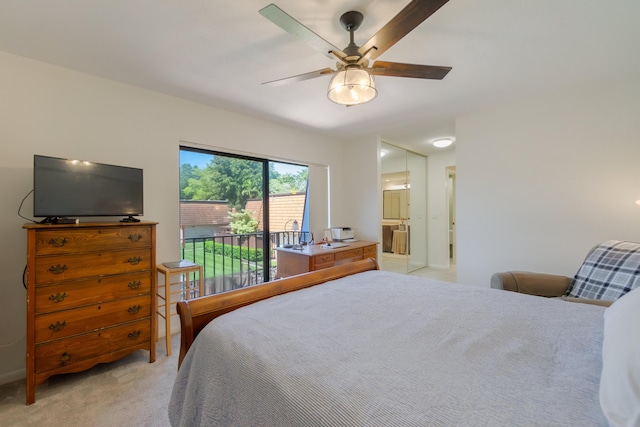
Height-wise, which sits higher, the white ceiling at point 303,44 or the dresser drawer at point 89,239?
the white ceiling at point 303,44

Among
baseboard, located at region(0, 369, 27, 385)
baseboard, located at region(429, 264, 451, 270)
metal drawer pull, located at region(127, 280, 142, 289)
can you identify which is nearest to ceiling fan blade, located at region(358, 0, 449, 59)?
metal drawer pull, located at region(127, 280, 142, 289)

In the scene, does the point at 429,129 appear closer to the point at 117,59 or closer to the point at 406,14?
the point at 406,14

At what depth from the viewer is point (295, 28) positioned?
54.7 inches

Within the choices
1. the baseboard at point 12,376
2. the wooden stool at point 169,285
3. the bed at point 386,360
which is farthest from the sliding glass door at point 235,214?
the bed at point 386,360

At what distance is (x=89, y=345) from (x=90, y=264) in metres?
0.61

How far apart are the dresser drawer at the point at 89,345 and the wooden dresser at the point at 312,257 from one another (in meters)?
1.59

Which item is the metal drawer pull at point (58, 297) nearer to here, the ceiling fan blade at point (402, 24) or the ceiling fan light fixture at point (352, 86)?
the ceiling fan light fixture at point (352, 86)

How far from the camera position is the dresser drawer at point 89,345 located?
1.85 m

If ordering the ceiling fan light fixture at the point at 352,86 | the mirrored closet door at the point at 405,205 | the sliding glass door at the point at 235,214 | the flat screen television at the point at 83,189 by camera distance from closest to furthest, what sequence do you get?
the ceiling fan light fixture at the point at 352,86
the flat screen television at the point at 83,189
the sliding glass door at the point at 235,214
the mirrored closet door at the point at 405,205

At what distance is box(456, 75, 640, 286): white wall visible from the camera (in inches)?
101

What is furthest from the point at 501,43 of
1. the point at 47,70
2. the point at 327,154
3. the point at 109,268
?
the point at 47,70

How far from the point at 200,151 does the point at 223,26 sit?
1.67 metres

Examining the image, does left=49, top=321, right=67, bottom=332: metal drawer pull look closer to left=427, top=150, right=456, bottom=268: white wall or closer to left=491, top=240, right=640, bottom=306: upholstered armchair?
left=491, top=240, right=640, bottom=306: upholstered armchair

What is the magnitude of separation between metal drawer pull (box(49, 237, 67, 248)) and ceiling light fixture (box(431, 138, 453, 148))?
4.84m
